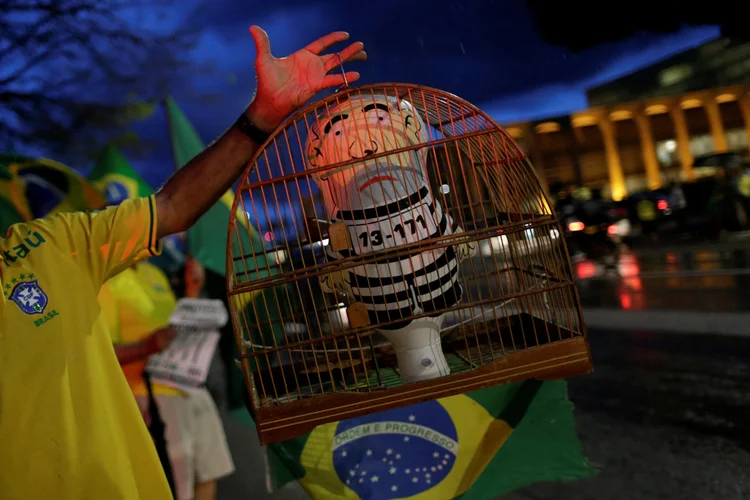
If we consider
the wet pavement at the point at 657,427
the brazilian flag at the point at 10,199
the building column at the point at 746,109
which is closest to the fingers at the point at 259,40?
the brazilian flag at the point at 10,199

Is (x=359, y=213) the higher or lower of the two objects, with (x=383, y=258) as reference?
higher

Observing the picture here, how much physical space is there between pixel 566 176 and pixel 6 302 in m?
31.6

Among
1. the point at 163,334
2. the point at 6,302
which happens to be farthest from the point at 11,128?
the point at 6,302

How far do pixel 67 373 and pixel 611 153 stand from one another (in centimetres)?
3231

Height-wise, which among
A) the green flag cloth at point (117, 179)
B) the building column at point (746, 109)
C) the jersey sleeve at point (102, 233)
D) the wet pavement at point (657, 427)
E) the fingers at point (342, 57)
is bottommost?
the wet pavement at point (657, 427)

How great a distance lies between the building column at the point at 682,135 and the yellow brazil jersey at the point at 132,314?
30.8 meters

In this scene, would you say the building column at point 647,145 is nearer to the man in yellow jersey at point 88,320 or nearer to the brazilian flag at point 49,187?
the brazilian flag at point 49,187

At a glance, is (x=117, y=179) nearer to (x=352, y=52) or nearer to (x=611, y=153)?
(x=352, y=52)

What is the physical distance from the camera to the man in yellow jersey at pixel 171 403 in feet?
11.7

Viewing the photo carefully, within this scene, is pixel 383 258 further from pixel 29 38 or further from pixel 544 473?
pixel 29 38

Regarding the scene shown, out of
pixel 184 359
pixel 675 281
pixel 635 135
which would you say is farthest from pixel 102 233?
pixel 635 135

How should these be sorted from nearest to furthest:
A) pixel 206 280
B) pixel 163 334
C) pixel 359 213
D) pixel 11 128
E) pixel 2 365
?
pixel 2 365
pixel 359 213
pixel 163 334
pixel 206 280
pixel 11 128

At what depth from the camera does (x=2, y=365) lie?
1661 millimetres

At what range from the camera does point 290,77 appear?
1835 millimetres
